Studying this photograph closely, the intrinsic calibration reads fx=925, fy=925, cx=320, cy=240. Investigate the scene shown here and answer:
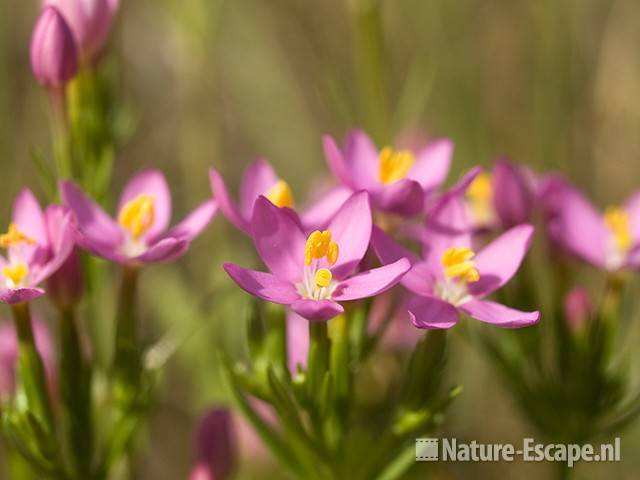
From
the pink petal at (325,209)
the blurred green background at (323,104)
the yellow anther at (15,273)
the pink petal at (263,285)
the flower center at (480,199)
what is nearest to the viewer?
the pink petal at (263,285)

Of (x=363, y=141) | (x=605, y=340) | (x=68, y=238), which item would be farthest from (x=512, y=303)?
(x=68, y=238)

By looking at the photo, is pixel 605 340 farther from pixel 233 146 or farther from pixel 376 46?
pixel 233 146

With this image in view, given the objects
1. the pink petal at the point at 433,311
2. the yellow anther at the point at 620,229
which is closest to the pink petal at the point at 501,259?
the pink petal at the point at 433,311

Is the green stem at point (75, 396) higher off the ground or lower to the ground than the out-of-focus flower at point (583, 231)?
lower

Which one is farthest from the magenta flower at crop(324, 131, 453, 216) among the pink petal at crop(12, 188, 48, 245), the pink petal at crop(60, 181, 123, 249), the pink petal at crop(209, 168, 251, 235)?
the pink petal at crop(12, 188, 48, 245)

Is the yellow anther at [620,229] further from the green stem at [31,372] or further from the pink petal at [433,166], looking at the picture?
the green stem at [31,372]

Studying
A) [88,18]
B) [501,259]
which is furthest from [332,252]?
[88,18]

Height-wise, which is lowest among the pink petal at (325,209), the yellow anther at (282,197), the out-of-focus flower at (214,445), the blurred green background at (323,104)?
the out-of-focus flower at (214,445)

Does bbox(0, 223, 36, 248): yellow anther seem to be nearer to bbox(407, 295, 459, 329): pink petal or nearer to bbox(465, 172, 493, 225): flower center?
bbox(407, 295, 459, 329): pink petal
